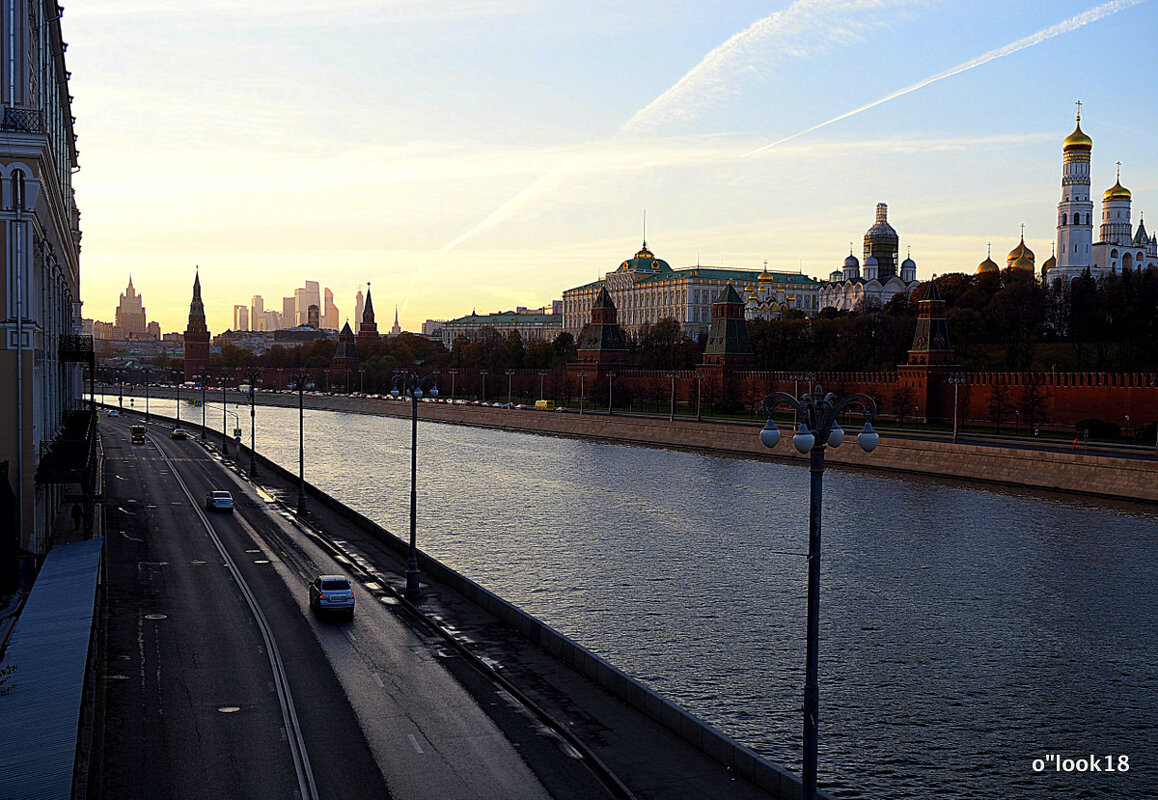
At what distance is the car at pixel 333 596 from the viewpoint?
62.3 feet

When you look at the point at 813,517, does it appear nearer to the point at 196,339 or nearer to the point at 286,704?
the point at 286,704

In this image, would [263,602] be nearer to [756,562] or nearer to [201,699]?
[201,699]

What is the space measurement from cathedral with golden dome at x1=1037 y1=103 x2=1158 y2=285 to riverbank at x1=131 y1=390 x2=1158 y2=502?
2504 inches

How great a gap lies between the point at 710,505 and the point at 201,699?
92.5 ft

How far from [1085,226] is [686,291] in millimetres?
58429

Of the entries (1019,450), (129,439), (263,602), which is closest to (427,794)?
(263,602)

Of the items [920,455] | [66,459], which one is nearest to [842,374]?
[920,455]

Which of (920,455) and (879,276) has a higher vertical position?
(879,276)

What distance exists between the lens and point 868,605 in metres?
23.7

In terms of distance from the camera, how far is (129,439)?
70500mm

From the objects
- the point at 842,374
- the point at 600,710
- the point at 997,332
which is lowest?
the point at 600,710

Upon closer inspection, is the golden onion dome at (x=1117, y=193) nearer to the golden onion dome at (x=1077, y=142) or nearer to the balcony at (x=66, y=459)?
the golden onion dome at (x=1077, y=142)

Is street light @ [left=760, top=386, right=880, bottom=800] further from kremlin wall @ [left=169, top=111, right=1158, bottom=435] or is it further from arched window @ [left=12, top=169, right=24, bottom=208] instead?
kremlin wall @ [left=169, top=111, right=1158, bottom=435]

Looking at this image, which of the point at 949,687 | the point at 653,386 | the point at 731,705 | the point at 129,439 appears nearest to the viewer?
the point at 731,705
